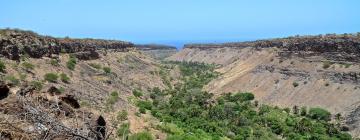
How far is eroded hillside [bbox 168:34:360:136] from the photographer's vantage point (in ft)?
178

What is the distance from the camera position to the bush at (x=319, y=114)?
50156 millimetres

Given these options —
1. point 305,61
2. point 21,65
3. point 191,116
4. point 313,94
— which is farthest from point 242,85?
point 21,65

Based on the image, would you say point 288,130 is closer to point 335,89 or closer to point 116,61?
point 335,89

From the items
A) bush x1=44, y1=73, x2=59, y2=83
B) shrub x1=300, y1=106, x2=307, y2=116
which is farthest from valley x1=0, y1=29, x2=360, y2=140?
shrub x1=300, y1=106, x2=307, y2=116

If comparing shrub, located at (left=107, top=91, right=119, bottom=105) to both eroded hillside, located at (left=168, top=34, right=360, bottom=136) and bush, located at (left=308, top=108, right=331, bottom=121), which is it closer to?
bush, located at (left=308, top=108, right=331, bottom=121)

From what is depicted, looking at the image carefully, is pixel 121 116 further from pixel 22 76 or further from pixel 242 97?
pixel 242 97

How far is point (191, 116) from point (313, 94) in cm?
1600

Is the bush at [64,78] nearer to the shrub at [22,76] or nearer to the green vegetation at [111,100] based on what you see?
the green vegetation at [111,100]

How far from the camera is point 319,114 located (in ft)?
167

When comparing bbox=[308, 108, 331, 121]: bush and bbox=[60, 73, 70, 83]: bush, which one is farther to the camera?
bbox=[308, 108, 331, 121]: bush

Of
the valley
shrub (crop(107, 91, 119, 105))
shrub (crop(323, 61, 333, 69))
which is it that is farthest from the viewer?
shrub (crop(323, 61, 333, 69))

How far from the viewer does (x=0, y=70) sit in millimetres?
41844

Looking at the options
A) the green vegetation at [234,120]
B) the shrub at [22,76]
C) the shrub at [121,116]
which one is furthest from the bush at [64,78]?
the shrub at [121,116]

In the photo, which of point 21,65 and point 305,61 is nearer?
point 21,65
